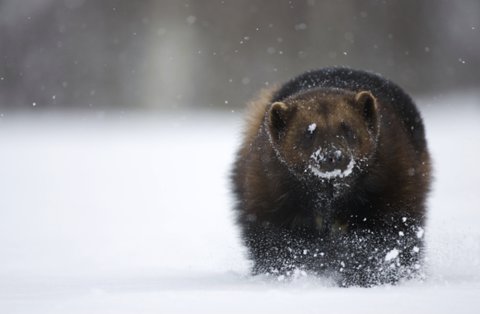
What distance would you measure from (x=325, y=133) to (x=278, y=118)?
35 cm

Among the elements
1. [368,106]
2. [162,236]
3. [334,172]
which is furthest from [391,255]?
[162,236]

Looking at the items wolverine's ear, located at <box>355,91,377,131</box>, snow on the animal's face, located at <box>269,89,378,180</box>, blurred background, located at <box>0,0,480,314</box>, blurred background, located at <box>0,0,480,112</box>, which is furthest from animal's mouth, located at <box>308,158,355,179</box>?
blurred background, located at <box>0,0,480,112</box>

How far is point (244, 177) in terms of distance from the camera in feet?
18.9

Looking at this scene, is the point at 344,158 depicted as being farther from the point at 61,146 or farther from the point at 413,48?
the point at 413,48

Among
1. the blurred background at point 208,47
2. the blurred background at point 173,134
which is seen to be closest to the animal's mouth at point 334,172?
the blurred background at point 173,134

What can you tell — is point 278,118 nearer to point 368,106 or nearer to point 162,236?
point 368,106

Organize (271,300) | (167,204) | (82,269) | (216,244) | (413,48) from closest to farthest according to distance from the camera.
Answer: (271,300) < (82,269) < (216,244) < (167,204) < (413,48)

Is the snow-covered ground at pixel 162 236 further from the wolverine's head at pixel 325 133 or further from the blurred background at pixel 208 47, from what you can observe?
the blurred background at pixel 208 47

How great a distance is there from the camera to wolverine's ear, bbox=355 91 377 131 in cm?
503

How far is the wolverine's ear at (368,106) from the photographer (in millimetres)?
5031

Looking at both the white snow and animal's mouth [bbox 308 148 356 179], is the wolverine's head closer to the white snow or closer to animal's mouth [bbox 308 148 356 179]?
animal's mouth [bbox 308 148 356 179]

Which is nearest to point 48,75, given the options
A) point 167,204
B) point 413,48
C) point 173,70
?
point 173,70

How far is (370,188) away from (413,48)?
1714cm

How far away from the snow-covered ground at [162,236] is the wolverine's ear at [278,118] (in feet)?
2.86
